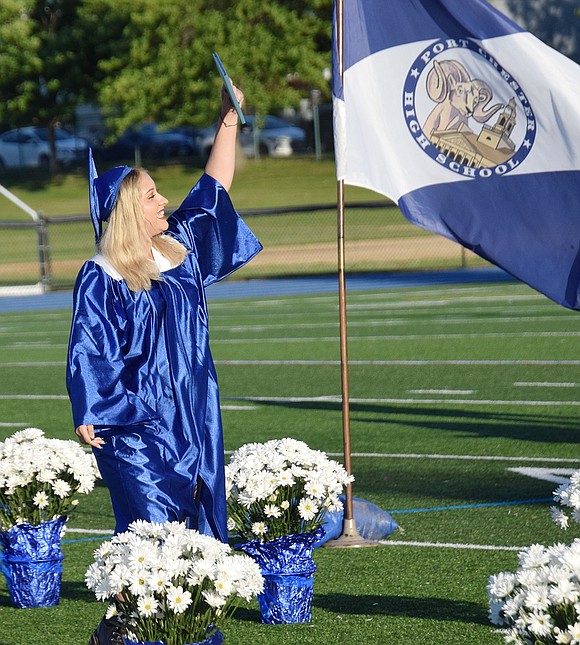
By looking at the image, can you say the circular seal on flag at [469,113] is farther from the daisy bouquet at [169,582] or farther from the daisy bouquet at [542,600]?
the daisy bouquet at [542,600]

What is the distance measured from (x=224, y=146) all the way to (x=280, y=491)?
1.36m

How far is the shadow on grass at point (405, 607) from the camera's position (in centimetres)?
515

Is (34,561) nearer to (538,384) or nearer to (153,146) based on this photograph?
(538,384)

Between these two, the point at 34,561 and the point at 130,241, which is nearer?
the point at 130,241

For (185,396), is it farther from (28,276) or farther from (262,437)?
(28,276)

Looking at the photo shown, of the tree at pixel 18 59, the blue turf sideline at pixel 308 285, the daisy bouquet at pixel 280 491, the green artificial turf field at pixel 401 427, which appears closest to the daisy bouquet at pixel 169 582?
the daisy bouquet at pixel 280 491

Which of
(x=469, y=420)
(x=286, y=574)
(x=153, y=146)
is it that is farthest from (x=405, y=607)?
(x=153, y=146)

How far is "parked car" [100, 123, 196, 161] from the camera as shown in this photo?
5022 cm

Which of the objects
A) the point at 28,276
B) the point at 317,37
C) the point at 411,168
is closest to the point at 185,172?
the point at 317,37

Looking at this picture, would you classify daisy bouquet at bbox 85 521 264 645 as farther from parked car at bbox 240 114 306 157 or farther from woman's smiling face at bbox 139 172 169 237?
parked car at bbox 240 114 306 157

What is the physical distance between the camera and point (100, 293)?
4.47 m

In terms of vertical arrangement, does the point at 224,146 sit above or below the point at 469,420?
above

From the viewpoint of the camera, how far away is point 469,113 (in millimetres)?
6531

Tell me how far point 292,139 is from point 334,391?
39.3 meters
